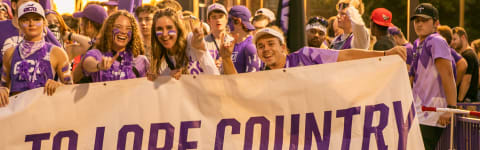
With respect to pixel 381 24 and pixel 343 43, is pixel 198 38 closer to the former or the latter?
pixel 343 43

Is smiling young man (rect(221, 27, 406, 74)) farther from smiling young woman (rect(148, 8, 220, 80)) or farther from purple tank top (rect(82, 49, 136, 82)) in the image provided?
purple tank top (rect(82, 49, 136, 82))

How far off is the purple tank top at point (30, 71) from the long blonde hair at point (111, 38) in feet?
1.42

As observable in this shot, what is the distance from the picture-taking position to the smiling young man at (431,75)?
24.8 feet

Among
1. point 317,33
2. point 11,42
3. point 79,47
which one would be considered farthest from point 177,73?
point 317,33

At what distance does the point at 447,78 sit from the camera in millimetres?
7738

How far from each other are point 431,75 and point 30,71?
363cm

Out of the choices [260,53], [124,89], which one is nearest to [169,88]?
[124,89]

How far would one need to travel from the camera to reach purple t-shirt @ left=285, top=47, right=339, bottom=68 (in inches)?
259

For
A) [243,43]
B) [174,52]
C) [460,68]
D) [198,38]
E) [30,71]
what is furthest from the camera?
[460,68]

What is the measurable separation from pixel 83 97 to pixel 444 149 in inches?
123

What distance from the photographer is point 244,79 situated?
6.44m

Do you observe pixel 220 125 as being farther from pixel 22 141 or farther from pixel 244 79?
pixel 22 141

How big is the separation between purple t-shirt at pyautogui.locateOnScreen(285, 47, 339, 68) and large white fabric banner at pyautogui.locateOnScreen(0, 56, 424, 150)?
0.54 feet

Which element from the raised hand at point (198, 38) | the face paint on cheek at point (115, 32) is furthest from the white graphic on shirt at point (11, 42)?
the raised hand at point (198, 38)
